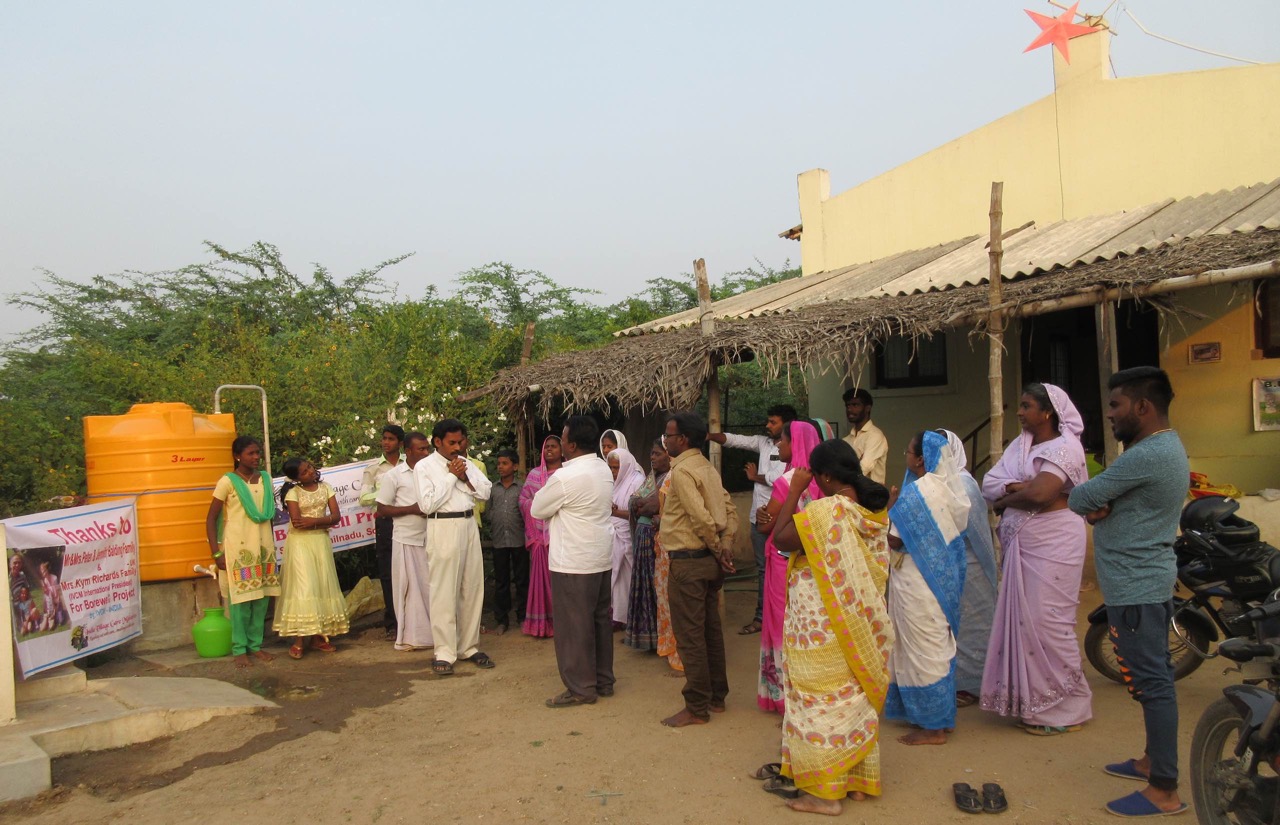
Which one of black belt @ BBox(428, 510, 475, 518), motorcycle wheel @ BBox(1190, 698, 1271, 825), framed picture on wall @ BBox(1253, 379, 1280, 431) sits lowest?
motorcycle wheel @ BBox(1190, 698, 1271, 825)

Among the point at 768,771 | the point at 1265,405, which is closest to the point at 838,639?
the point at 768,771

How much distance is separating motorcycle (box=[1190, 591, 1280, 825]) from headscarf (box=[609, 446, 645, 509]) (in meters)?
4.37

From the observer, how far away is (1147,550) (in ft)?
11.6

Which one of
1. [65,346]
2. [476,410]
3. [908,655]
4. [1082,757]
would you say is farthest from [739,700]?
[65,346]

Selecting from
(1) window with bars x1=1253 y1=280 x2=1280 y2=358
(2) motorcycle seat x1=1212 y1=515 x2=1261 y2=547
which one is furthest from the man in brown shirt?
(1) window with bars x1=1253 y1=280 x2=1280 y2=358

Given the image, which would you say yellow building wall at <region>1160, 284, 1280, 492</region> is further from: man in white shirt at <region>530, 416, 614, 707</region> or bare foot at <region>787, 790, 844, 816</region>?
bare foot at <region>787, 790, 844, 816</region>

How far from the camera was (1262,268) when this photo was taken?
583 cm

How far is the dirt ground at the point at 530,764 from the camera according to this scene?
12.8 feet

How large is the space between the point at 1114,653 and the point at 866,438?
8.07ft

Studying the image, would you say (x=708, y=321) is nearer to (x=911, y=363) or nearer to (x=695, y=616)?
(x=695, y=616)

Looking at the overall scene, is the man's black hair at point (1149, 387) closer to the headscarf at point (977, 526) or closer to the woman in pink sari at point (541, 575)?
the headscarf at point (977, 526)

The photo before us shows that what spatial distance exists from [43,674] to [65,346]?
11227 millimetres

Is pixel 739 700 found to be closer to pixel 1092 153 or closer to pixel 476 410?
pixel 476 410

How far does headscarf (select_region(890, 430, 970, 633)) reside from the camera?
4305mm
